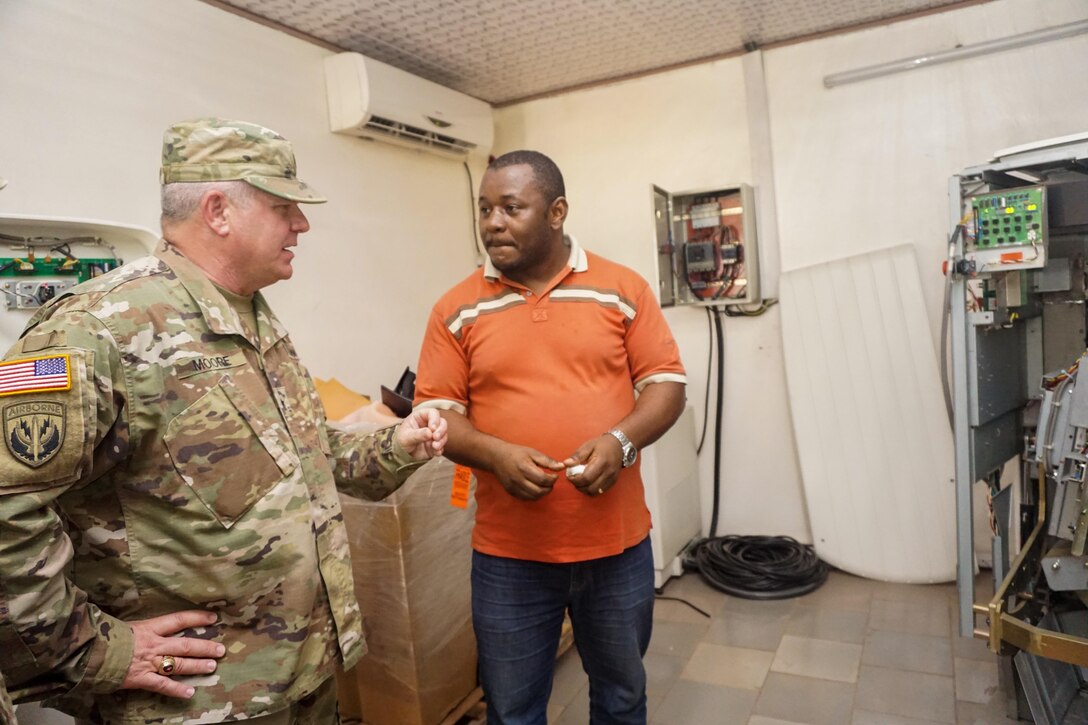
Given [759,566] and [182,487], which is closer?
[182,487]

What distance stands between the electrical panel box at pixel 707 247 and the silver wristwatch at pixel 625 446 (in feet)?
6.49

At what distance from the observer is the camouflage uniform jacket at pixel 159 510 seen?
98 cm

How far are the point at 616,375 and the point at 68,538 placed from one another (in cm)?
113

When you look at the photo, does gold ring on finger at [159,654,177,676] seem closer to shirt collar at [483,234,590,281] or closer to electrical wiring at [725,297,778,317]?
shirt collar at [483,234,590,281]

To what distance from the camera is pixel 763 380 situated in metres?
3.56

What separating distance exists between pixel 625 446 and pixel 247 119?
2030mm

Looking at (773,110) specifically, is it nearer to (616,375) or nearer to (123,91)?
(616,375)

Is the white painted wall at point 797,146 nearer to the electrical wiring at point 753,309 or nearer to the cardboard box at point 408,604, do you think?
the electrical wiring at point 753,309

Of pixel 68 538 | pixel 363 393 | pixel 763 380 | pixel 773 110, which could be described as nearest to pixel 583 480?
pixel 68 538

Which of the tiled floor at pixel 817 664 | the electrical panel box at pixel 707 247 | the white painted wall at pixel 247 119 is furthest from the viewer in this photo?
the electrical panel box at pixel 707 247

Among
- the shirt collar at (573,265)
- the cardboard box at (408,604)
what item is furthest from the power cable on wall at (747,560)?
the shirt collar at (573,265)

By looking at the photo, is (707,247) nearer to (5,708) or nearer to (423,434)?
(423,434)

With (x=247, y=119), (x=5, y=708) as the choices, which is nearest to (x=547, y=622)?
(x=5, y=708)

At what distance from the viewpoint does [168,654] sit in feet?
3.62
